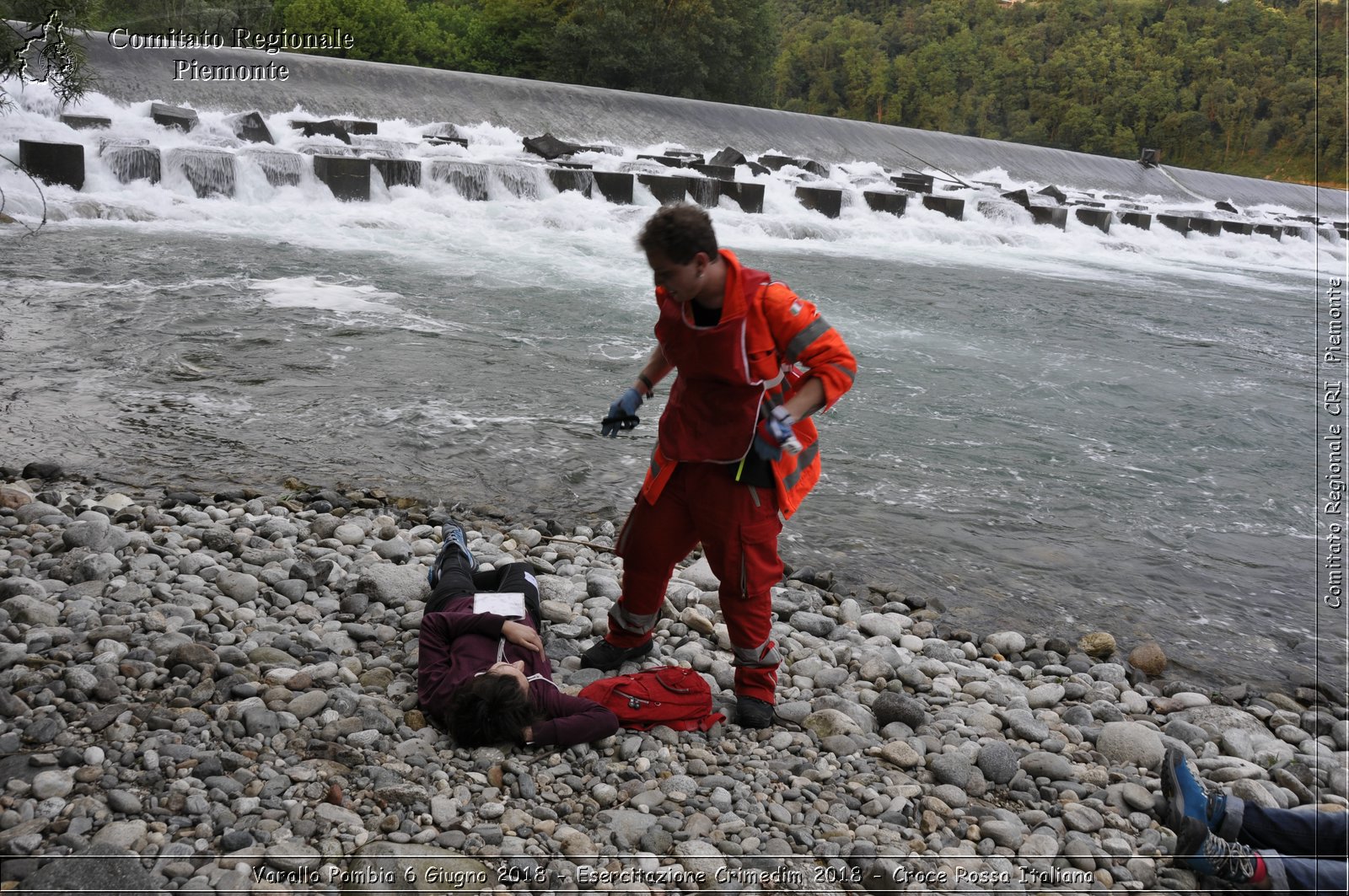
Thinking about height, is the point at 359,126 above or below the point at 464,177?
above

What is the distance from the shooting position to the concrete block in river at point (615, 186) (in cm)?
1584

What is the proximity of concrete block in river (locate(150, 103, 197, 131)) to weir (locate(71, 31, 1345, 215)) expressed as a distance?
127 centimetres

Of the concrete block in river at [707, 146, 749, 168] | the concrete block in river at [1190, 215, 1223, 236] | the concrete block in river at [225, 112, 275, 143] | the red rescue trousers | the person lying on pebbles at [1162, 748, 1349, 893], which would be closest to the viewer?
the person lying on pebbles at [1162, 748, 1349, 893]

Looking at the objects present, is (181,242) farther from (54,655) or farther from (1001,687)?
(1001,687)

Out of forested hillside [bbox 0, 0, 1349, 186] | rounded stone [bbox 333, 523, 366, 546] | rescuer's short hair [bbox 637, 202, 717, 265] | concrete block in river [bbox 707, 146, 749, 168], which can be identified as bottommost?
rounded stone [bbox 333, 523, 366, 546]

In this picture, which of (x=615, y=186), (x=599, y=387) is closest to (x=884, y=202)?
(x=615, y=186)

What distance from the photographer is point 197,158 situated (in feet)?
43.1

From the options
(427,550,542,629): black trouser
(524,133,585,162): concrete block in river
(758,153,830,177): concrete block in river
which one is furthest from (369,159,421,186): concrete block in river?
(427,550,542,629): black trouser

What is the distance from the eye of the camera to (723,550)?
10.5 feet

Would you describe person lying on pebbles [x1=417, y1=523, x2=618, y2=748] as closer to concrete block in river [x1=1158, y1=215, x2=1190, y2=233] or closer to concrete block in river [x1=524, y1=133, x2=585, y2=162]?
concrete block in river [x1=524, y1=133, x2=585, y2=162]

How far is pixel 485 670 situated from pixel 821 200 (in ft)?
52.7

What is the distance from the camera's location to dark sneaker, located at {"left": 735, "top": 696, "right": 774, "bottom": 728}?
10.9 ft

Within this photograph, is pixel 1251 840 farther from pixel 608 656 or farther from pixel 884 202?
pixel 884 202

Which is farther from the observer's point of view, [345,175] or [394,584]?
[345,175]
